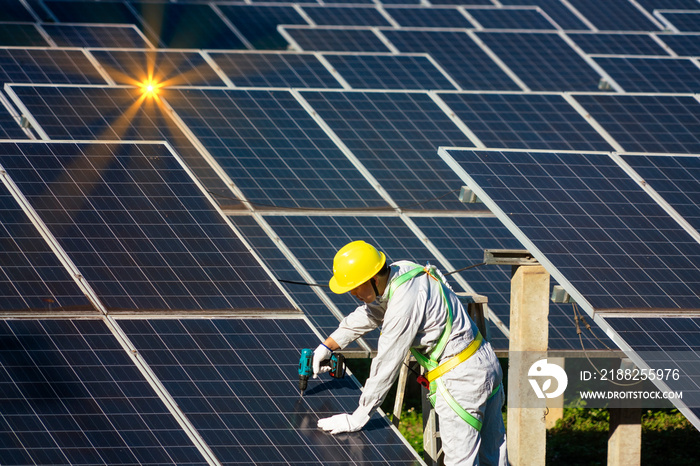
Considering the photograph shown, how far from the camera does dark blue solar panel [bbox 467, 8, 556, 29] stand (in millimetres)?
26172

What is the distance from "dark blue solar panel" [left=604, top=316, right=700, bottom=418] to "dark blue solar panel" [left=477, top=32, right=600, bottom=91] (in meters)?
12.2

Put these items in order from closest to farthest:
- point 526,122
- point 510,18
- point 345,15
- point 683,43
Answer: point 526,122
point 683,43
point 345,15
point 510,18

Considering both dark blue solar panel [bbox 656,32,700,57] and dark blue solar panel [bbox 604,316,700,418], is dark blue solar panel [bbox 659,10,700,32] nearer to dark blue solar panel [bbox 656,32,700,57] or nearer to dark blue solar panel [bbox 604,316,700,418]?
dark blue solar panel [bbox 656,32,700,57]

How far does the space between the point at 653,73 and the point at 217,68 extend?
354 inches

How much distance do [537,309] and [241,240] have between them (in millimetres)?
2826

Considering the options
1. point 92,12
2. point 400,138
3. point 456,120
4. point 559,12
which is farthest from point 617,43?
point 92,12

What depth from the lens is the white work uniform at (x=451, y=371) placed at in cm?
757

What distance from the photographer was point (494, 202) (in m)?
9.40

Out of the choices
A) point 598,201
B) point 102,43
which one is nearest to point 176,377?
point 598,201

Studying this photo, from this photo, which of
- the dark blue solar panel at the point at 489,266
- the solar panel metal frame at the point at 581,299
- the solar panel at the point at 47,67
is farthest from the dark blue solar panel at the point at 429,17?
the solar panel metal frame at the point at 581,299

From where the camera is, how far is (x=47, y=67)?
57.5 feet

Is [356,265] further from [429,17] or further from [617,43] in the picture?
[429,17]

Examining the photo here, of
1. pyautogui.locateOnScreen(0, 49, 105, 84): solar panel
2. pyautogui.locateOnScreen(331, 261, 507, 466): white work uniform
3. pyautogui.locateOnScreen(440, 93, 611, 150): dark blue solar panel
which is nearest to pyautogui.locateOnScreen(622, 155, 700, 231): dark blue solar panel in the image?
pyautogui.locateOnScreen(331, 261, 507, 466): white work uniform

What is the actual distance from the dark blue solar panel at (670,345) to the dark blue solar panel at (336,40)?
14.5 m
